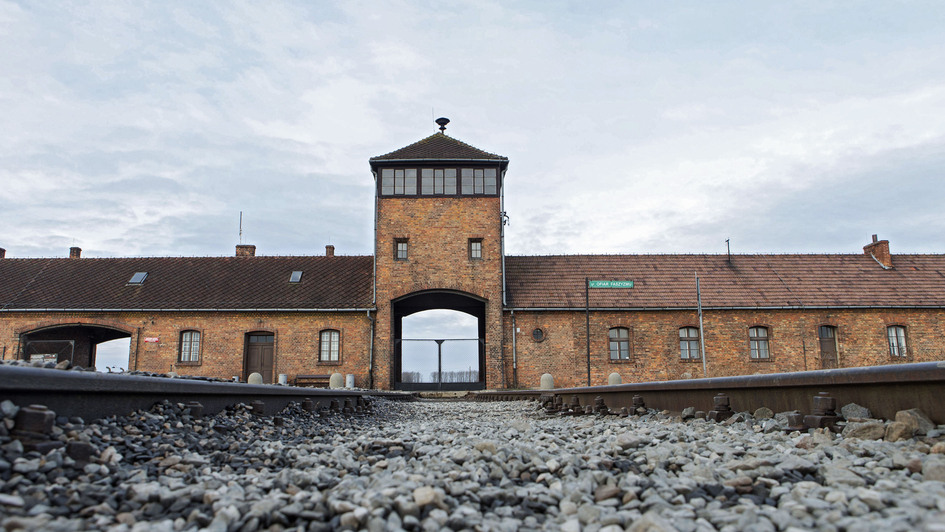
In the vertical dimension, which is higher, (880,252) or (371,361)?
(880,252)

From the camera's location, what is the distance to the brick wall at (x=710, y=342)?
27078mm

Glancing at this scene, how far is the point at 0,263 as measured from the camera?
3153 centimetres

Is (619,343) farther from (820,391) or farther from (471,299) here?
(820,391)

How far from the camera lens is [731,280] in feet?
97.7

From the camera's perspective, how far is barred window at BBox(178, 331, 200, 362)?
2761 centimetres

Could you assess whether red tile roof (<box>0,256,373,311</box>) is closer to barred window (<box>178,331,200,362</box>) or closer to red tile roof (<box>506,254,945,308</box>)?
barred window (<box>178,331,200,362</box>)

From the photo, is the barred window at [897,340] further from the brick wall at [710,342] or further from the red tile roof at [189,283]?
the red tile roof at [189,283]

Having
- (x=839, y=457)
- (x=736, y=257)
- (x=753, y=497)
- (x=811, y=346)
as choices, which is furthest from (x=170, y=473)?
(x=736, y=257)

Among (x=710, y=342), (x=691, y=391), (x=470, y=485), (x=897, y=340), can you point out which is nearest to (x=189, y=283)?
(x=710, y=342)

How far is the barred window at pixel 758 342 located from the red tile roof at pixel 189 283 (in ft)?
52.5

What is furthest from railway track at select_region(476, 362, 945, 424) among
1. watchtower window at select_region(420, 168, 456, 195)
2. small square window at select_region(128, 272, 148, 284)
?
small square window at select_region(128, 272, 148, 284)

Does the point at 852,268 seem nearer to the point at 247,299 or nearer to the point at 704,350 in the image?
the point at 704,350

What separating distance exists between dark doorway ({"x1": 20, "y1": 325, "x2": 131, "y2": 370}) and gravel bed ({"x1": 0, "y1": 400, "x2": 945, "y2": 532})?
2698cm

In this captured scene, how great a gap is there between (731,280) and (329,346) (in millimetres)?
17698
